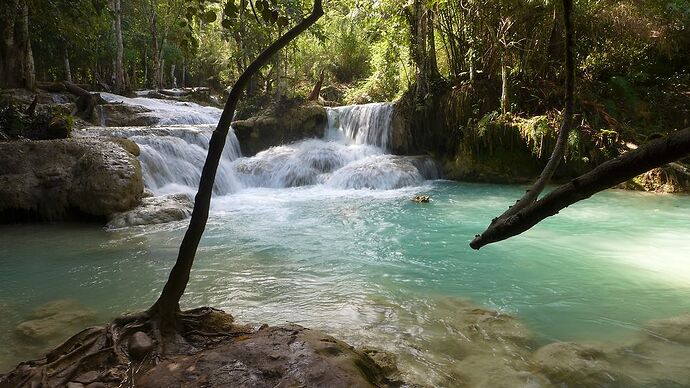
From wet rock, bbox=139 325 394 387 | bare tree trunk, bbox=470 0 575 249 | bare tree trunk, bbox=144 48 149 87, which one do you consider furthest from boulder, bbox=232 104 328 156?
bare tree trunk, bbox=144 48 149 87

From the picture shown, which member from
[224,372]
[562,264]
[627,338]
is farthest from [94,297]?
[562,264]

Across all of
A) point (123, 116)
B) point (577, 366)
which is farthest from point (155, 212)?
point (123, 116)

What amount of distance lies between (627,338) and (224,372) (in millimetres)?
3333

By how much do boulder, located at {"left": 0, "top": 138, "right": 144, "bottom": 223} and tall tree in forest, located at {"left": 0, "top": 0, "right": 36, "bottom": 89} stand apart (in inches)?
289

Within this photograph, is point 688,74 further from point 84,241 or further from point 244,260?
point 84,241

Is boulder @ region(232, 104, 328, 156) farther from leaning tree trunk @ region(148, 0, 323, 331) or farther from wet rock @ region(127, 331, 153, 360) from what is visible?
wet rock @ region(127, 331, 153, 360)

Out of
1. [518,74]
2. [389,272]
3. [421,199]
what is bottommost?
[389,272]

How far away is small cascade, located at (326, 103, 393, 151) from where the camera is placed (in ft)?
49.6

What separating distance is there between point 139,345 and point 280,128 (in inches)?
530

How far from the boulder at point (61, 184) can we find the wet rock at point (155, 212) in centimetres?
24

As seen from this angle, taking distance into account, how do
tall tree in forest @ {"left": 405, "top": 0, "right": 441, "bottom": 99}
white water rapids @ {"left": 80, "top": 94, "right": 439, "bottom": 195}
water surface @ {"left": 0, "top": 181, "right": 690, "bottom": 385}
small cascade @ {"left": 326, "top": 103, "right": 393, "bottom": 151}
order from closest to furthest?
water surface @ {"left": 0, "top": 181, "right": 690, "bottom": 385}, white water rapids @ {"left": 80, "top": 94, "right": 439, "bottom": 195}, tall tree in forest @ {"left": 405, "top": 0, "right": 441, "bottom": 99}, small cascade @ {"left": 326, "top": 103, "right": 393, "bottom": 151}

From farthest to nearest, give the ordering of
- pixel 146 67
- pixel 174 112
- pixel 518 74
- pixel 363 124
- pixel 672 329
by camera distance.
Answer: pixel 146 67 < pixel 174 112 < pixel 363 124 < pixel 518 74 < pixel 672 329

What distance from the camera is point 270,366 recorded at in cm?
251

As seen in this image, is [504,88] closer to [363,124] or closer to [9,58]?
[363,124]
